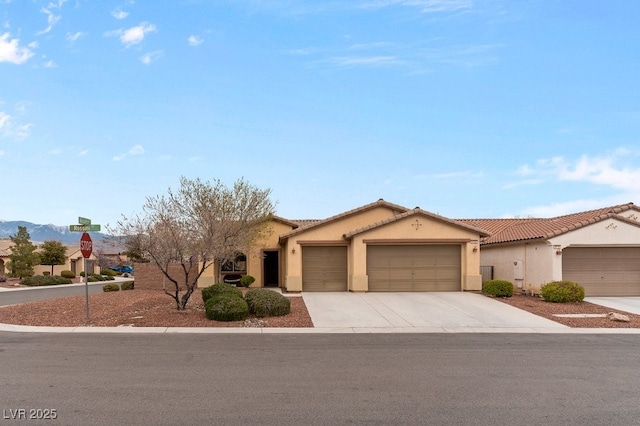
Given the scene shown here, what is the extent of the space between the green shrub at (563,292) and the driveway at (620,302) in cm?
102

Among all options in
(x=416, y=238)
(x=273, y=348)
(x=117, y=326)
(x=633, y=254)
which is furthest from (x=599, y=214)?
(x=117, y=326)

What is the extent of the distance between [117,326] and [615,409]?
40.3ft

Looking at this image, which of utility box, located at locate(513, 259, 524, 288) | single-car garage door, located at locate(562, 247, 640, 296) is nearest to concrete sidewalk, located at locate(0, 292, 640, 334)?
utility box, located at locate(513, 259, 524, 288)

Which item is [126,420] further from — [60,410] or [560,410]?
[560,410]

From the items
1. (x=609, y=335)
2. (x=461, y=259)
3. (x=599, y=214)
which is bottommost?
(x=609, y=335)

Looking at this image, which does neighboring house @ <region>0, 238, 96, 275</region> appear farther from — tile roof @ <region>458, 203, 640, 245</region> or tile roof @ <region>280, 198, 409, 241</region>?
tile roof @ <region>458, 203, 640, 245</region>

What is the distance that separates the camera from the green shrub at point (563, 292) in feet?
63.1

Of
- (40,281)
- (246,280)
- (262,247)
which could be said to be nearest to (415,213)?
(262,247)

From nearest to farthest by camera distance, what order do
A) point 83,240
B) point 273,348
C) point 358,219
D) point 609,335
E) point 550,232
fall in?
point 273,348, point 609,335, point 83,240, point 550,232, point 358,219

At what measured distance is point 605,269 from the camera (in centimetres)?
2219

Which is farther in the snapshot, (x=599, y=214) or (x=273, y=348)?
(x=599, y=214)

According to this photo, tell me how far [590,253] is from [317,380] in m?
18.6

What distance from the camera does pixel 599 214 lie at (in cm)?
2244

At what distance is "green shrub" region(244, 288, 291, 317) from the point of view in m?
15.7
